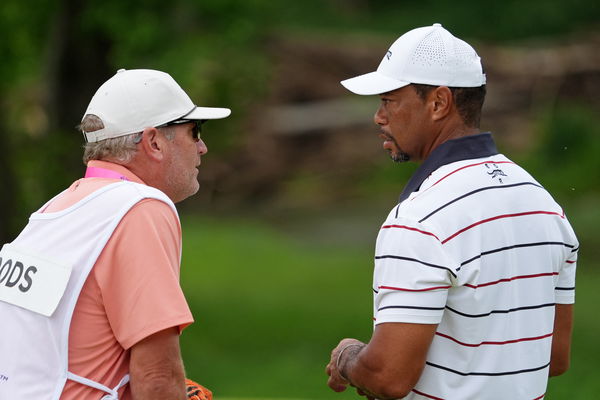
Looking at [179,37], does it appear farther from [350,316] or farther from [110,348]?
[110,348]

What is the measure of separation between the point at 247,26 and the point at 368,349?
22.1 ft

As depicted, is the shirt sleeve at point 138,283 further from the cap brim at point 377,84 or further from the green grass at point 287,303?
the green grass at point 287,303

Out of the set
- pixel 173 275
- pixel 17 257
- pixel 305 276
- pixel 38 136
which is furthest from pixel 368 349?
pixel 305 276

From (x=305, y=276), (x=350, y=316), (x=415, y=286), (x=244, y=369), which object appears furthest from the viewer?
(x=305, y=276)

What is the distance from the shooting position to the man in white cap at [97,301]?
267 centimetres

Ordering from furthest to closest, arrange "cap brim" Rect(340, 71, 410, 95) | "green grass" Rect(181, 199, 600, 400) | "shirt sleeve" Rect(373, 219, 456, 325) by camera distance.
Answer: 1. "green grass" Rect(181, 199, 600, 400)
2. "cap brim" Rect(340, 71, 410, 95)
3. "shirt sleeve" Rect(373, 219, 456, 325)

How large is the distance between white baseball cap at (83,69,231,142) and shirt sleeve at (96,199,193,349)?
0.32m

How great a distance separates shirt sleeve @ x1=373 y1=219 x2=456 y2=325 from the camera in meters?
2.64

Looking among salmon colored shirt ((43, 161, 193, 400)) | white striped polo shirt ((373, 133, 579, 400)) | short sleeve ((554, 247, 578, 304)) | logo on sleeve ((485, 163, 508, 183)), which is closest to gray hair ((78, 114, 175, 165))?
salmon colored shirt ((43, 161, 193, 400))

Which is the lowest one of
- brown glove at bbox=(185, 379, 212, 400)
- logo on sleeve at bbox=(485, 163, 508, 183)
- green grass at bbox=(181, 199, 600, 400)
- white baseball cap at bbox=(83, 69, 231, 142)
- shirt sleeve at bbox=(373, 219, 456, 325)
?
green grass at bbox=(181, 199, 600, 400)

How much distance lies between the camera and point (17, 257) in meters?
2.81

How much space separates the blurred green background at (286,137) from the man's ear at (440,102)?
1380 millimetres

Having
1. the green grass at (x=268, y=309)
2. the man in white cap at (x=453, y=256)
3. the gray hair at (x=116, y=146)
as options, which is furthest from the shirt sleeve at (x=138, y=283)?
the green grass at (x=268, y=309)

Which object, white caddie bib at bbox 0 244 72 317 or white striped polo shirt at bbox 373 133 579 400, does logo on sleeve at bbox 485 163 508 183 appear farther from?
white caddie bib at bbox 0 244 72 317
